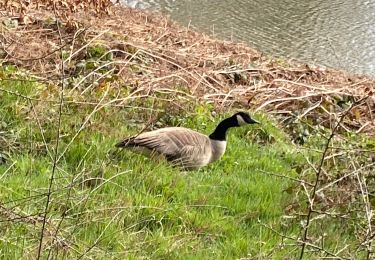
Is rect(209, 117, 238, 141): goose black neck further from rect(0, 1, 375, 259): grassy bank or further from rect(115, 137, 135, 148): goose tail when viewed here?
rect(115, 137, 135, 148): goose tail

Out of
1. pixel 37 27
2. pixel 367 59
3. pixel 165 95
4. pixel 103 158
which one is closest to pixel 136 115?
pixel 165 95

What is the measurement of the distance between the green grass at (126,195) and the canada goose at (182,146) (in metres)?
0.13

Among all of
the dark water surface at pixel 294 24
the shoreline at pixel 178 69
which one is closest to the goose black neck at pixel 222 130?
the shoreline at pixel 178 69

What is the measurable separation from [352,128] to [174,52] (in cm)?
282

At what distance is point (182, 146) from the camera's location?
6500mm

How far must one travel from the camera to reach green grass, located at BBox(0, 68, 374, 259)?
14.1 ft

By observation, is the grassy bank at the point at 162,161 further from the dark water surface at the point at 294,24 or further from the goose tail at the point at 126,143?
the dark water surface at the point at 294,24

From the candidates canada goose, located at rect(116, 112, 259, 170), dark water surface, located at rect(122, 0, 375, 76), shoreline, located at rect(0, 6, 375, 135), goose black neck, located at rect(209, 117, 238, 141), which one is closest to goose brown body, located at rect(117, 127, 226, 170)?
canada goose, located at rect(116, 112, 259, 170)

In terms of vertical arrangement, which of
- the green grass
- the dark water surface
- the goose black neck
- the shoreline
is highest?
the green grass

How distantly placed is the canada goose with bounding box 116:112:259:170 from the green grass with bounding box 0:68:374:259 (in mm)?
126

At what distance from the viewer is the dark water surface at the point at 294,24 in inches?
663

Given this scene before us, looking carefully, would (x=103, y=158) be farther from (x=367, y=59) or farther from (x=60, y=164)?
(x=367, y=59)

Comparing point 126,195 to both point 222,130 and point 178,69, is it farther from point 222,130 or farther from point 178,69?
point 178,69

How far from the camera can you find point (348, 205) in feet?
17.8
